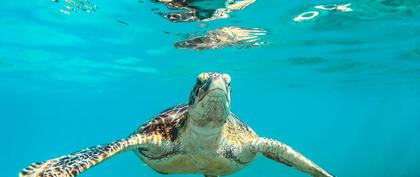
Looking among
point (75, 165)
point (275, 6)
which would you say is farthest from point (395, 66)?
point (75, 165)

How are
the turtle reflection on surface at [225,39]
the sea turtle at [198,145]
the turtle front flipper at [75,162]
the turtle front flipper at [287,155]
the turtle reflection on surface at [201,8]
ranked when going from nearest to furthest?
the turtle front flipper at [75,162] < the sea turtle at [198,145] < the turtle front flipper at [287,155] < the turtle reflection on surface at [201,8] < the turtle reflection on surface at [225,39]

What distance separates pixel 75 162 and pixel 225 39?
43.8 feet

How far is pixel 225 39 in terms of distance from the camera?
1716 centimetres

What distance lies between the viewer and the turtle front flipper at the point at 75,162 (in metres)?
4.10

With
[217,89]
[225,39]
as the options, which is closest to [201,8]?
[225,39]

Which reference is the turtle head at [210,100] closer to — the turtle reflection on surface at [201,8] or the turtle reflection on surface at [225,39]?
the turtle reflection on surface at [201,8]

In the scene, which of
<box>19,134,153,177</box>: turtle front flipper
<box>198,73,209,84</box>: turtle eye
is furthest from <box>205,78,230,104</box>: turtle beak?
<box>19,134,153,177</box>: turtle front flipper

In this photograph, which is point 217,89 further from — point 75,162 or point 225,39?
point 225,39

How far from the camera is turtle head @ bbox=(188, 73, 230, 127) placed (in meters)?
4.16

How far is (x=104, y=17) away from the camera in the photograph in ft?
45.8

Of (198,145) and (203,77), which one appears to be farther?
(198,145)

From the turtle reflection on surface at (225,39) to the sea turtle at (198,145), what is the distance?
948 cm

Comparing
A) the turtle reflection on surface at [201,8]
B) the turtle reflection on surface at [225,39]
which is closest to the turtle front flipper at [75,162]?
the turtle reflection on surface at [201,8]

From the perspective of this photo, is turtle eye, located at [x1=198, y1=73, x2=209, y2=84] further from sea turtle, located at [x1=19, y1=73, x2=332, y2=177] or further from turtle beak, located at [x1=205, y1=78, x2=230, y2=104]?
turtle beak, located at [x1=205, y1=78, x2=230, y2=104]
